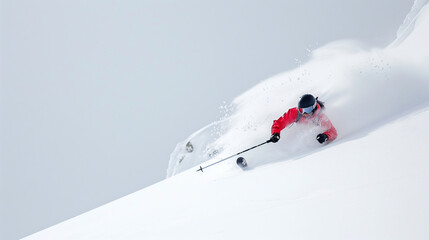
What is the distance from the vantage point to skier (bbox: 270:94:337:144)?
569 cm

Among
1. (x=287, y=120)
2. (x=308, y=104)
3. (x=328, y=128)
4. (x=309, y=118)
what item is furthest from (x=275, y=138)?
(x=328, y=128)

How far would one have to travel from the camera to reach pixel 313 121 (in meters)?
6.26

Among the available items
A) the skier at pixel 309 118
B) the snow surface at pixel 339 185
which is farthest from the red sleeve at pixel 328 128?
the snow surface at pixel 339 185

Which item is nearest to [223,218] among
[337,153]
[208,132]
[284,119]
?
[337,153]

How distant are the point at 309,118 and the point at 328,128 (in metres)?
0.45

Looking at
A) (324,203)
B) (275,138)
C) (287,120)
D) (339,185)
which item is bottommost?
(324,203)

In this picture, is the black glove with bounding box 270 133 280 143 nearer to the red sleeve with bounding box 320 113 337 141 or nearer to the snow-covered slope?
the red sleeve with bounding box 320 113 337 141

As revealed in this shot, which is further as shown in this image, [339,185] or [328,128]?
[328,128]

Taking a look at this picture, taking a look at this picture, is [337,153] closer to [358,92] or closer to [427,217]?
[427,217]

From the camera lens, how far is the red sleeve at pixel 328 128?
567cm

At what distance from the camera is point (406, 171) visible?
2477 millimetres

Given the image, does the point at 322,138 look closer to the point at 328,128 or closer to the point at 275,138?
the point at 328,128

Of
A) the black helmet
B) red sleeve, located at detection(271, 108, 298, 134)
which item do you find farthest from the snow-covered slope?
red sleeve, located at detection(271, 108, 298, 134)

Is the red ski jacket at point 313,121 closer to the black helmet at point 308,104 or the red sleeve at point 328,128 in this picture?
the red sleeve at point 328,128
